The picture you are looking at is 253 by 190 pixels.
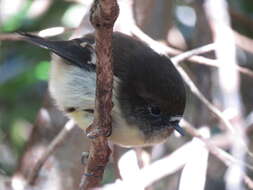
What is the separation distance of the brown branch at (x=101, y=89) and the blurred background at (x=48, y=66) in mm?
783

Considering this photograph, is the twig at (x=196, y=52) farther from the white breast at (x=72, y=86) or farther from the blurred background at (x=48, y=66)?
the white breast at (x=72, y=86)

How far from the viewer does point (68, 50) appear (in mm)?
3291

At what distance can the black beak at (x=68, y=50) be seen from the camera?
322 centimetres

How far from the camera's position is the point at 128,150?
12.2ft

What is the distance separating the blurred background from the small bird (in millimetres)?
316

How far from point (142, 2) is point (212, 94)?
744mm

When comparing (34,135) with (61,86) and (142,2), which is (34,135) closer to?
(61,86)

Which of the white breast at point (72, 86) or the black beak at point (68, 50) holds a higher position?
the black beak at point (68, 50)

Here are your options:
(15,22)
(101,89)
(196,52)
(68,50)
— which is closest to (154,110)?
(196,52)

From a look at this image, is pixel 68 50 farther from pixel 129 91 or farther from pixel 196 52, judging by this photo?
pixel 196 52

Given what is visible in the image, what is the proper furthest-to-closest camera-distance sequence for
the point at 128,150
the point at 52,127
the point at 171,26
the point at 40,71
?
1. the point at 40,71
2. the point at 171,26
3. the point at 52,127
4. the point at 128,150

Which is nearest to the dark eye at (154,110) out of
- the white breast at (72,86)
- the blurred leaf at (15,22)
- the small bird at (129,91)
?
the small bird at (129,91)

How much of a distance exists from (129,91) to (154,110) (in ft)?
0.61

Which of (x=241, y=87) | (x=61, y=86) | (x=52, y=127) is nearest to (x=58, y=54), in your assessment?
(x=61, y=86)
